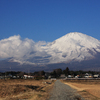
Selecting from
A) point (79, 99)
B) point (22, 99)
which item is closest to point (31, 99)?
point (22, 99)

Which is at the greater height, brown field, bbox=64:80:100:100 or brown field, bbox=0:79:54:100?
brown field, bbox=0:79:54:100

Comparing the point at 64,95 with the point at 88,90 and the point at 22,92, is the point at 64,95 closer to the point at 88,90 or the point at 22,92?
the point at 22,92

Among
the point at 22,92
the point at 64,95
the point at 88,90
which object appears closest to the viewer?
the point at 64,95

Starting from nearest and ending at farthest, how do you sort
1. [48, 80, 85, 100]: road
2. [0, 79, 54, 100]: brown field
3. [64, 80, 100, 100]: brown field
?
[48, 80, 85, 100]: road → [0, 79, 54, 100]: brown field → [64, 80, 100, 100]: brown field

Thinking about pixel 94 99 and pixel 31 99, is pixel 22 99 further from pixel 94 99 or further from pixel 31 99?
pixel 94 99

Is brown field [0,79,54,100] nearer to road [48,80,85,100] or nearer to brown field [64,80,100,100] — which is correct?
road [48,80,85,100]

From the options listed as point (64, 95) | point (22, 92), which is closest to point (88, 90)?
point (64, 95)

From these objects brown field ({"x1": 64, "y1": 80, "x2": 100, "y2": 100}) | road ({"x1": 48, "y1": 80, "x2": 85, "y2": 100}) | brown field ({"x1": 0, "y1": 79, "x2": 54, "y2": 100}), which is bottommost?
brown field ({"x1": 64, "y1": 80, "x2": 100, "y2": 100})

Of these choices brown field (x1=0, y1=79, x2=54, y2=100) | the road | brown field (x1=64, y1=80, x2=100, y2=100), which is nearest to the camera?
the road

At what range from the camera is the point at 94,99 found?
72.0 feet

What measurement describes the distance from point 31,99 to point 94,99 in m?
8.09

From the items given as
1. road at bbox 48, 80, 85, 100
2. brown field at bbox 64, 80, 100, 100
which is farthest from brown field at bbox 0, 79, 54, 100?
brown field at bbox 64, 80, 100, 100

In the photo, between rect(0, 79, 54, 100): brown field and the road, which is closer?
the road

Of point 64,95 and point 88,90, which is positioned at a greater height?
point 64,95
